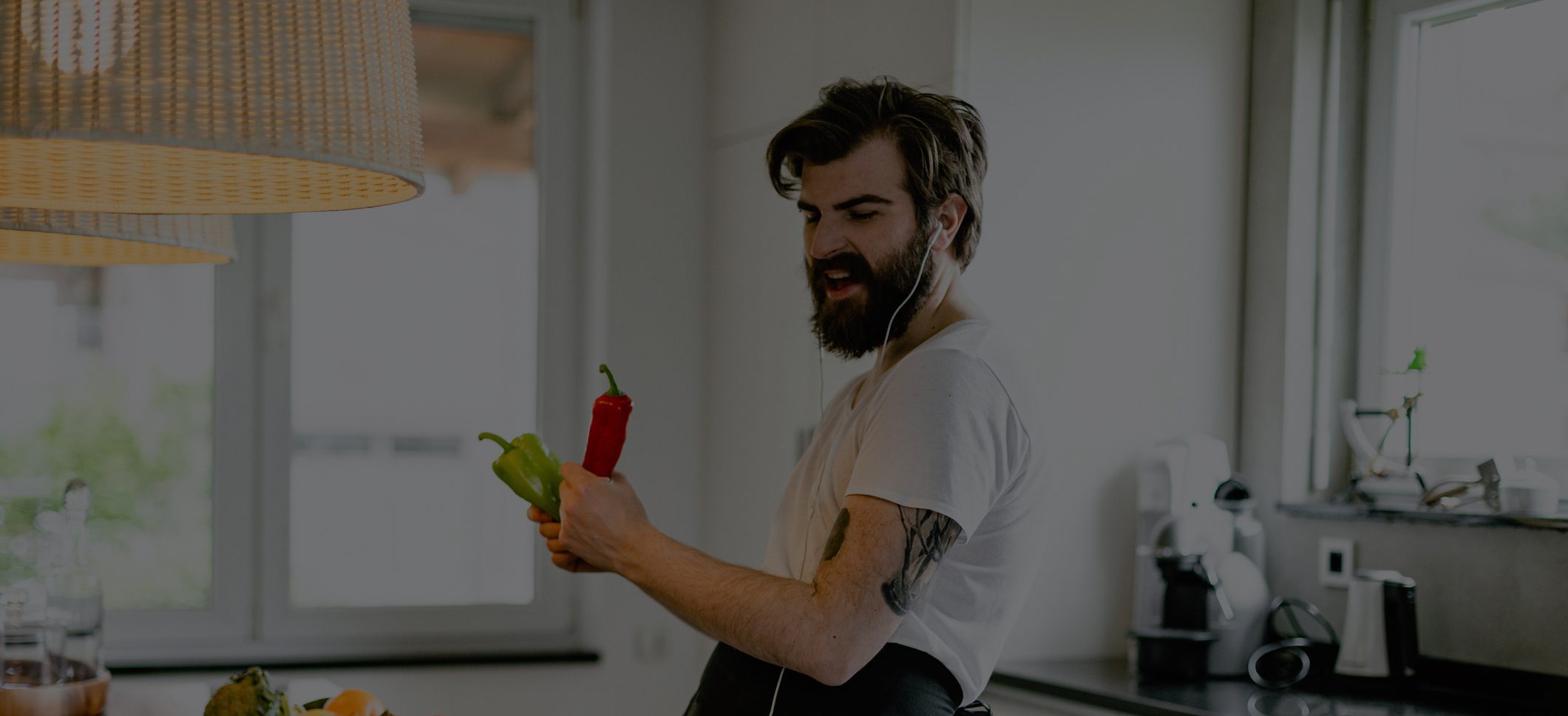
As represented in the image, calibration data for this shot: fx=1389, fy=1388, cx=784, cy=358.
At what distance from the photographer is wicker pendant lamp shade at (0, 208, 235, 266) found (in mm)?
1668

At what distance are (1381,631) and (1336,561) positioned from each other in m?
0.28

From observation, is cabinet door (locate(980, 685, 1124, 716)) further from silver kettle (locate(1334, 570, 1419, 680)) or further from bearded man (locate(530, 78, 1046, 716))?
bearded man (locate(530, 78, 1046, 716))

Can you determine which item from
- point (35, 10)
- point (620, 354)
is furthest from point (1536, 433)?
point (35, 10)

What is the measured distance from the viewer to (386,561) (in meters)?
3.52

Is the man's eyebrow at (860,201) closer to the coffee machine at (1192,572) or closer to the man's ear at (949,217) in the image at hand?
the man's ear at (949,217)

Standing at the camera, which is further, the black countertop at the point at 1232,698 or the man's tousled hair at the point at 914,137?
the black countertop at the point at 1232,698

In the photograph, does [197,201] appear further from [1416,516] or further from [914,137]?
[1416,516]

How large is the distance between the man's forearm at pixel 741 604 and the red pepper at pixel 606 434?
318mm

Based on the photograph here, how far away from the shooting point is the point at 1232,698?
2258 mm

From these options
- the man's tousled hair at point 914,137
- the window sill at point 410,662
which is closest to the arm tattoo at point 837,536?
the man's tousled hair at point 914,137

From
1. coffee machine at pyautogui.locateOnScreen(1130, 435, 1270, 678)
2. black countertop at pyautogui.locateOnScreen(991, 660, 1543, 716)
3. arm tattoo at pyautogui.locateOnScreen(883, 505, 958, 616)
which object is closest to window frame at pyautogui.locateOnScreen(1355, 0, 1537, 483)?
coffee machine at pyautogui.locateOnScreen(1130, 435, 1270, 678)

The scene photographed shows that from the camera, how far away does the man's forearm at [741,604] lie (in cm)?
134

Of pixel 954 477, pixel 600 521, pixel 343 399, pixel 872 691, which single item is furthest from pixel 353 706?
pixel 343 399

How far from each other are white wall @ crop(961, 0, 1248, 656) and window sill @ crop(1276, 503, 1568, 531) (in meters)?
0.23
